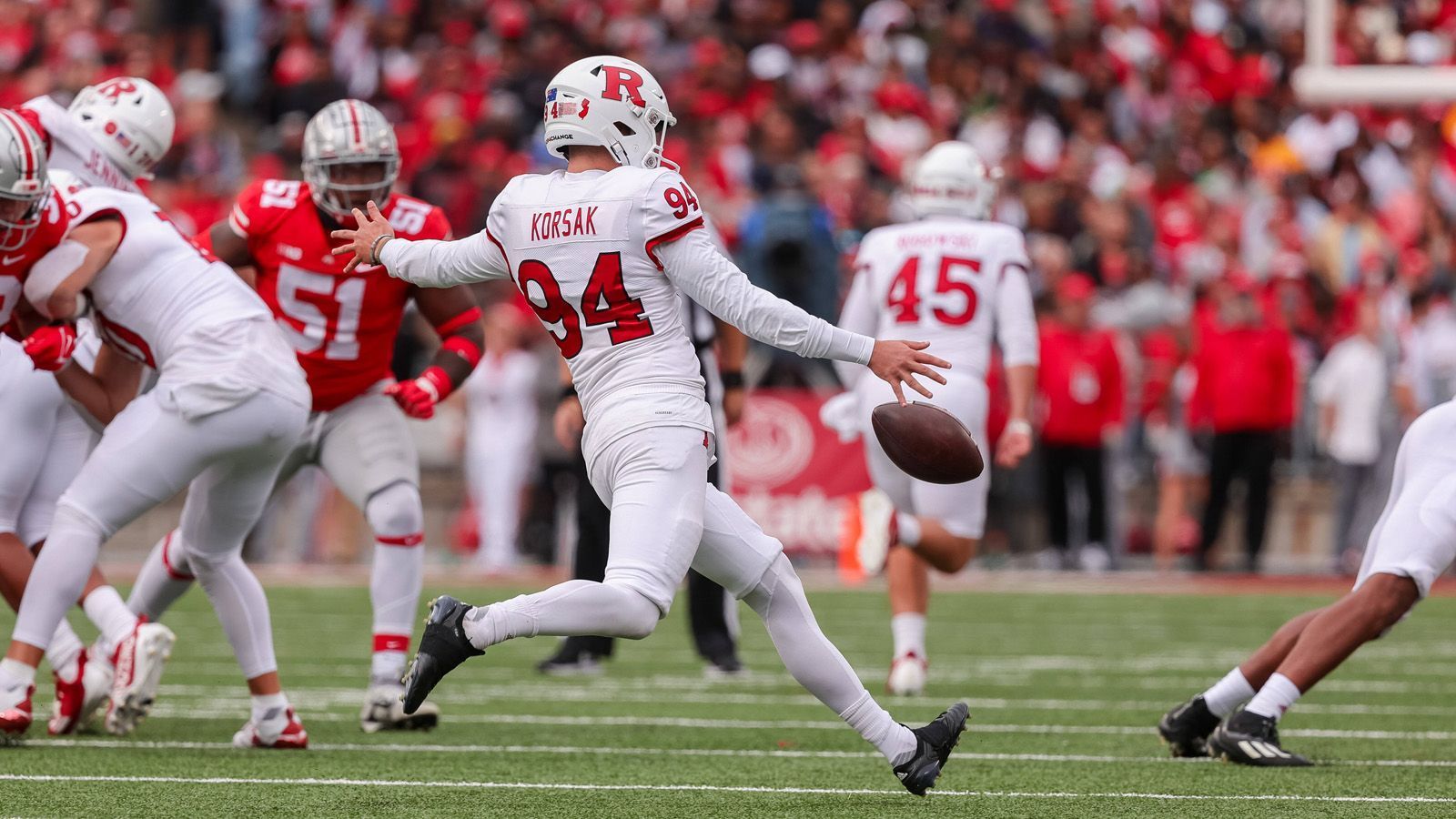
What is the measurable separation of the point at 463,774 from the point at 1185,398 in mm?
10303

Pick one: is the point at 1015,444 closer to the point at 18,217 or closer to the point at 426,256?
the point at 426,256

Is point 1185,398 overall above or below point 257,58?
below

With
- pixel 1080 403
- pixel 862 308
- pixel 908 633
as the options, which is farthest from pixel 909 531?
pixel 1080 403

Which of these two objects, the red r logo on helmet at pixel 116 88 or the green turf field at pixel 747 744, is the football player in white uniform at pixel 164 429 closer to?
the green turf field at pixel 747 744

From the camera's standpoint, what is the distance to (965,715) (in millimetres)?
5199

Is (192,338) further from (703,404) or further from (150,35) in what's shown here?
(150,35)

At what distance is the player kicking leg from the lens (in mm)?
5645

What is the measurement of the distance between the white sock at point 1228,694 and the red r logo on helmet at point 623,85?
2239 millimetres

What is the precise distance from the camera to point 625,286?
5047mm

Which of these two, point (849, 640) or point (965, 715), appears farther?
point (849, 640)

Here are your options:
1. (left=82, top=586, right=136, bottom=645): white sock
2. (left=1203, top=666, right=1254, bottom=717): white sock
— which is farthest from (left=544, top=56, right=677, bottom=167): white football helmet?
(left=82, top=586, right=136, bottom=645): white sock

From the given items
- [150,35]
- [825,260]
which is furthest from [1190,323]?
[150,35]

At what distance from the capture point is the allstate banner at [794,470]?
14.8 m

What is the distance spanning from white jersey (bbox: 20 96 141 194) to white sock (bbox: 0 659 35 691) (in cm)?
174
